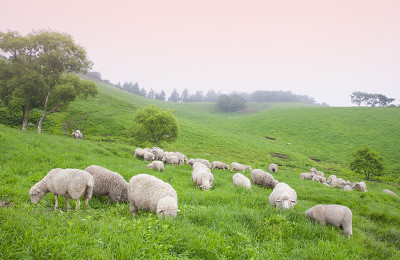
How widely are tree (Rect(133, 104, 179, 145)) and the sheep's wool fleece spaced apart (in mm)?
19504

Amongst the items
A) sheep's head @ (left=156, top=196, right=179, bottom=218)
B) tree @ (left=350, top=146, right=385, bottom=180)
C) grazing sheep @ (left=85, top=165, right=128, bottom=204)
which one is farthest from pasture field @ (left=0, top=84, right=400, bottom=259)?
tree @ (left=350, top=146, right=385, bottom=180)

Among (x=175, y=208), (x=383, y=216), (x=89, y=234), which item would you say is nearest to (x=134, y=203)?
(x=175, y=208)

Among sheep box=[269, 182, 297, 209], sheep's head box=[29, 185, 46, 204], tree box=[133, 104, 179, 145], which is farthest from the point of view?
tree box=[133, 104, 179, 145]

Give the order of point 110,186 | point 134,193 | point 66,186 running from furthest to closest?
point 110,186 → point 134,193 → point 66,186

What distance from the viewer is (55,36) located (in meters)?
19.9

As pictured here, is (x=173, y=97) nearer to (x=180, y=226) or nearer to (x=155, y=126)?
(x=155, y=126)

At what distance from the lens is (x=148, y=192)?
20.2 feet

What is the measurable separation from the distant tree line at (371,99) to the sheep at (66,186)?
449ft

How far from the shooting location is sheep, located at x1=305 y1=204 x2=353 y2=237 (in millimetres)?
5980

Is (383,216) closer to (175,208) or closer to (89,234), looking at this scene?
(175,208)

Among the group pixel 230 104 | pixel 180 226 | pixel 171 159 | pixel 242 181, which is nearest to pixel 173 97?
pixel 230 104

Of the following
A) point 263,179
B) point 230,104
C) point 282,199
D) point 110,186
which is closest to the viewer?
point 110,186

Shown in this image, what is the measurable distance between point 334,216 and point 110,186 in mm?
7965

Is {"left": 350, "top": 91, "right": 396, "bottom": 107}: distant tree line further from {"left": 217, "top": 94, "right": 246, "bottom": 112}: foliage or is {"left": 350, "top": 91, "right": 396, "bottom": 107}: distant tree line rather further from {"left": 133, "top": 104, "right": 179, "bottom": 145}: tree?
{"left": 133, "top": 104, "right": 179, "bottom": 145}: tree
